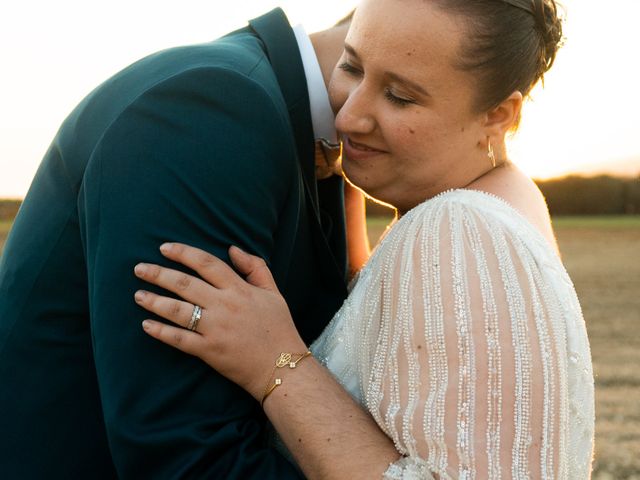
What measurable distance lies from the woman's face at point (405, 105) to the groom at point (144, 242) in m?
0.20

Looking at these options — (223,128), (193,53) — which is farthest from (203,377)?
(193,53)

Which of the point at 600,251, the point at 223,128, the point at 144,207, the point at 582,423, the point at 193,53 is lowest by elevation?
the point at 600,251

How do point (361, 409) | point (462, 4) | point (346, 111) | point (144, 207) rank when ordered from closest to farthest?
point (144, 207), point (361, 409), point (462, 4), point (346, 111)

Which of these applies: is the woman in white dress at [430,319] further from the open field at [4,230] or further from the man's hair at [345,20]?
the open field at [4,230]

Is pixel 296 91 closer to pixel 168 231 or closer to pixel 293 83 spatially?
pixel 293 83

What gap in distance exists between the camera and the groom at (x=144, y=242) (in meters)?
2.03

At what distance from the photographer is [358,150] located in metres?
2.72

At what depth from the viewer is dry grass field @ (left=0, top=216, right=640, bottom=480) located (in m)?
8.00

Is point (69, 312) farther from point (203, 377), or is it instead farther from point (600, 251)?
point (600, 251)

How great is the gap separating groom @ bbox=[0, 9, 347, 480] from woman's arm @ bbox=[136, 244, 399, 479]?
4 cm

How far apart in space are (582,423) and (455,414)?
19.1 inches

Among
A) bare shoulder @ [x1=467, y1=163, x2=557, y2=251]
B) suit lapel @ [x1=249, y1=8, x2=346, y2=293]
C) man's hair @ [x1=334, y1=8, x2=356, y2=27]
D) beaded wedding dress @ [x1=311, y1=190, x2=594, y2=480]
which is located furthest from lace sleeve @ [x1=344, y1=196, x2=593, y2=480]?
man's hair @ [x1=334, y1=8, x2=356, y2=27]

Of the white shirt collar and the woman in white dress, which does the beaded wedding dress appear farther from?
the white shirt collar

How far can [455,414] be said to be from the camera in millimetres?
2039
